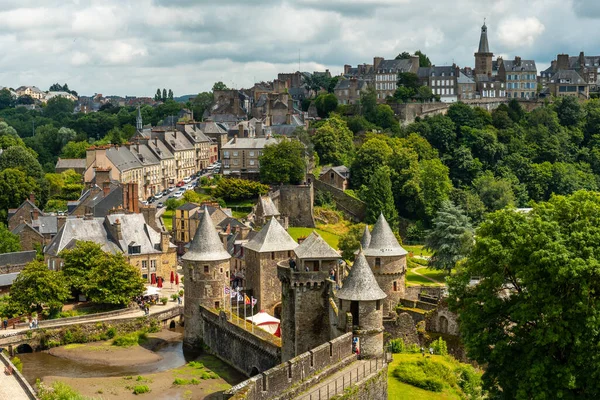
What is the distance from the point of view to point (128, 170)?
257 feet

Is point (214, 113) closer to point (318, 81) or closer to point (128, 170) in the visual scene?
point (318, 81)

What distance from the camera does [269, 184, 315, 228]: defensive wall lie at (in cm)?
7300

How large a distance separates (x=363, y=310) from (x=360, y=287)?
877mm

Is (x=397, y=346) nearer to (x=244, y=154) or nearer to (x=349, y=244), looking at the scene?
(x=349, y=244)

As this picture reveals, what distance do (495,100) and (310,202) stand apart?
54.8m

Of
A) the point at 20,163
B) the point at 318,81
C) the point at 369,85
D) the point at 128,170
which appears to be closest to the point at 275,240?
the point at 128,170

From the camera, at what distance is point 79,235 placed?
2131 inches

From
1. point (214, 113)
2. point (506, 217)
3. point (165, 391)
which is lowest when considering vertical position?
point (165, 391)

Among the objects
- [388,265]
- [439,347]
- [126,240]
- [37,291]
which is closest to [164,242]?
[126,240]

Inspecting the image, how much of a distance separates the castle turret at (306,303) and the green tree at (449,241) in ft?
84.9

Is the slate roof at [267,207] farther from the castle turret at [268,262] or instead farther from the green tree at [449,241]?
the castle turret at [268,262]

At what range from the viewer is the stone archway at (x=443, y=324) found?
40312 millimetres

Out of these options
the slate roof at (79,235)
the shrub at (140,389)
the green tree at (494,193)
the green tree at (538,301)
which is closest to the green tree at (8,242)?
the slate roof at (79,235)

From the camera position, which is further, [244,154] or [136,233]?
[244,154]
